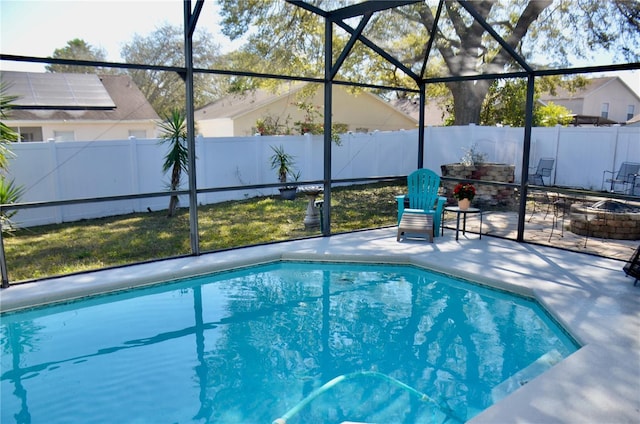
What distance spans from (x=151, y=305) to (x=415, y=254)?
3314 millimetres

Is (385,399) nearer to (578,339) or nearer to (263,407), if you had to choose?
(263,407)

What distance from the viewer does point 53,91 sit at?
9.41 metres

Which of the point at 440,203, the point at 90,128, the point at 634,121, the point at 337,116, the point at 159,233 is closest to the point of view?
the point at 440,203

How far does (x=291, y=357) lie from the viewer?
13.1ft

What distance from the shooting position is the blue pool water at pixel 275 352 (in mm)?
3289

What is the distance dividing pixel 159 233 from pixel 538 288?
5607mm

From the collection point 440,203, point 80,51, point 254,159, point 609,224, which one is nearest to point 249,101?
point 254,159

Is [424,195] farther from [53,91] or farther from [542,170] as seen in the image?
[53,91]

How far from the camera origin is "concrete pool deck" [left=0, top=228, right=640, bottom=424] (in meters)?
2.99

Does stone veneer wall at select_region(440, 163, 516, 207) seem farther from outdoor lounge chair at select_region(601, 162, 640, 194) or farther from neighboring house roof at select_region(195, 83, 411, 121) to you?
neighboring house roof at select_region(195, 83, 411, 121)

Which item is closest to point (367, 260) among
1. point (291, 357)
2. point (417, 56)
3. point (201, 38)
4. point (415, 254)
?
point (415, 254)

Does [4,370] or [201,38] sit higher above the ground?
[201,38]

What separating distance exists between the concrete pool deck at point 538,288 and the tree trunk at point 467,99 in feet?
11.3

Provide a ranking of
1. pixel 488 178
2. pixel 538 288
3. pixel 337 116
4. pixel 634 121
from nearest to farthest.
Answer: pixel 538 288
pixel 488 178
pixel 634 121
pixel 337 116
